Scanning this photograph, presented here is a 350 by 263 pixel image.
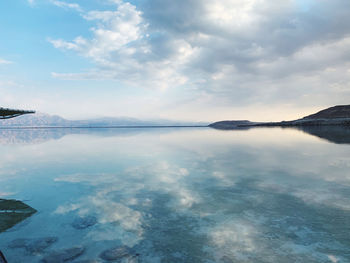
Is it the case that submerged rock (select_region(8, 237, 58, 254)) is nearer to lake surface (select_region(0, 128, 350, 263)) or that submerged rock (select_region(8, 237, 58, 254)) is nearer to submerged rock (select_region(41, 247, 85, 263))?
lake surface (select_region(0, 128, 350, 263))

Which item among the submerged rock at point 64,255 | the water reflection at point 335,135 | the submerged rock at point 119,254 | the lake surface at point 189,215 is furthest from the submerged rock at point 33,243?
the water reflection at point 335,135

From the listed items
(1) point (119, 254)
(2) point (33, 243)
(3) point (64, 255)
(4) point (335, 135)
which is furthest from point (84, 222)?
(4) point (335, 135)

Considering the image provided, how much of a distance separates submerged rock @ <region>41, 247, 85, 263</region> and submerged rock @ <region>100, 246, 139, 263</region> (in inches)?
30.9

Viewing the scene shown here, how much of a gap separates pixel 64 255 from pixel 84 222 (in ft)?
7.80

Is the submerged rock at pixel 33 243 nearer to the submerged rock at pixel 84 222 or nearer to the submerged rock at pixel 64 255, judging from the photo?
the submerged rock at pixel 64 255

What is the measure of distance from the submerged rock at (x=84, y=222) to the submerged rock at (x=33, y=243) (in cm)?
102

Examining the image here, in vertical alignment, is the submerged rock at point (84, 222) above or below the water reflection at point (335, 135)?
below

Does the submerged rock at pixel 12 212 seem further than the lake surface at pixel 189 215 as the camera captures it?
Yes

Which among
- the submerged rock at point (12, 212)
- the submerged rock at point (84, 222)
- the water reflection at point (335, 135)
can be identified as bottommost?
the submerged rock at point (84, 222)

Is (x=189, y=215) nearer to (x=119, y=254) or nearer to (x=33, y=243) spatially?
(x=119, y=254)

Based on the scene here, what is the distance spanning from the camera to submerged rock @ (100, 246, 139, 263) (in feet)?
20.0

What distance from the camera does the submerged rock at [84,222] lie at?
820cm

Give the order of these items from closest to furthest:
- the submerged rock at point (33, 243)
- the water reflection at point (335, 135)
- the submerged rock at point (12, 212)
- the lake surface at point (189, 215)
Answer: the lake surface at point (189, 215), the submerged rock at point (33, 243), the submerged rock at point (12, 212), the water reflection at point (335, 135)

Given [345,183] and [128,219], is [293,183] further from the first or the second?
[128,219]
